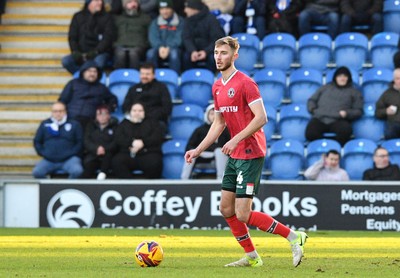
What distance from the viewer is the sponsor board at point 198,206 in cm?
1628

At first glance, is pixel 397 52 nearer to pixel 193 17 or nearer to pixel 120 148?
pixel 193 17

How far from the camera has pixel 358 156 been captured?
1723cm

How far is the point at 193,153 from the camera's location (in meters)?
10.1

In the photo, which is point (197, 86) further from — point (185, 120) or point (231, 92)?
point (231, 92)

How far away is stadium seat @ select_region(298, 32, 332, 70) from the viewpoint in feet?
61.7

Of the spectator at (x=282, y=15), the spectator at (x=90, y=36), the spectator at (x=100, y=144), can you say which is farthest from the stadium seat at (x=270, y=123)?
the spectator at (x=90, y=36)

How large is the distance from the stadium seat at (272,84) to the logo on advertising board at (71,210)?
3733 mm

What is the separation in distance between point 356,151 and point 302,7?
3.45 meters

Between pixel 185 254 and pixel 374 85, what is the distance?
7.50 m

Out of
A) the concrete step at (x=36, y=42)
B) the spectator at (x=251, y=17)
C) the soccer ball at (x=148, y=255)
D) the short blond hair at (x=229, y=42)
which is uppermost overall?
the spectator at (x=251, y=17)

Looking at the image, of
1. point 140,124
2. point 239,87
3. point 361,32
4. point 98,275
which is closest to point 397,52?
point 361,32

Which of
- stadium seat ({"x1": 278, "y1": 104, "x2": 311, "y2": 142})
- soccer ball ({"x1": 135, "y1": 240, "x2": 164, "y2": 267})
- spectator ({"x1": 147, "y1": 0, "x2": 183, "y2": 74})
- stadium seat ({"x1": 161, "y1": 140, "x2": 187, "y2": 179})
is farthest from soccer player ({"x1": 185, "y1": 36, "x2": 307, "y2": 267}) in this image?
spectator ({"x1": 147, "y1": 0, "x2": 183, "y2": 74})

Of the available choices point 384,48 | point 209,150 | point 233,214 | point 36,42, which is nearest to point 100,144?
point 209,150

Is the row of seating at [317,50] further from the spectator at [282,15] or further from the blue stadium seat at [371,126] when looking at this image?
the blue stadium seat at [371,126]
